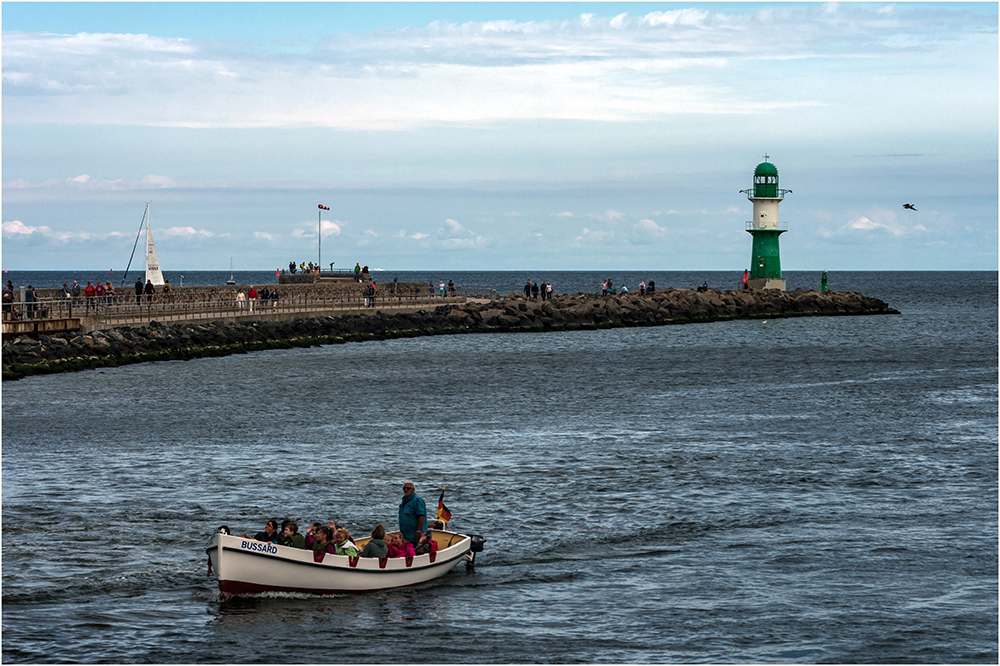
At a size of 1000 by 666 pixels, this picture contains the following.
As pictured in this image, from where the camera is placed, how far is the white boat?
16344mm

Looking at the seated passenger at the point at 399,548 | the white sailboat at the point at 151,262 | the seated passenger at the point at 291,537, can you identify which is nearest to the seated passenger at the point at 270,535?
the seated passenger at the point at 291,537

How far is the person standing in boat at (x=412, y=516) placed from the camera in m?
17.9

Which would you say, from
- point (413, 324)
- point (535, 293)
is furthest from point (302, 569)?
point (535, 293)

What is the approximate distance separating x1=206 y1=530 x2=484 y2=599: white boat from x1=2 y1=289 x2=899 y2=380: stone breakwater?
100 ft

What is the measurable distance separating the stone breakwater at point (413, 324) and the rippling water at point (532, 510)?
124 inches

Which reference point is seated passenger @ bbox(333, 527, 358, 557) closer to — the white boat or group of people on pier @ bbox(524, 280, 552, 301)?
the white boat

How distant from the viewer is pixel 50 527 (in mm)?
21000

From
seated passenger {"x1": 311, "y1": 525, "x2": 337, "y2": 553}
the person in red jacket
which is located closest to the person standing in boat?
seated passenger {"x1": 311, "y1": 525, "x2": 337, "y2": 553}

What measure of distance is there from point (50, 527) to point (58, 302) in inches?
1339

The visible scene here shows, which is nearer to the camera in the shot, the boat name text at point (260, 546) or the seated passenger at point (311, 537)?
the boat name text at point (260, 546)

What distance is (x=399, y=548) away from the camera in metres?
17.7

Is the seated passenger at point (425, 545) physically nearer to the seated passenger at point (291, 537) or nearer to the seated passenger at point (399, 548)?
the seated passenger at point (399, 548)

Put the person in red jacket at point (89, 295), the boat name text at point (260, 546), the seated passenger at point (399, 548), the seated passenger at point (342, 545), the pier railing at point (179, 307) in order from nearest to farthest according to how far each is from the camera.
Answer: the boat name text at point (260, 546)
the seated passenger at point (342, 545)
the seated passenger at point (399, 548)
the pier railing at point (179, 307)
the person in red jacket at point (89, 295)

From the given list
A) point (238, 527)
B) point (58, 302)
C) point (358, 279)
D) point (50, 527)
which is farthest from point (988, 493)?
point (358, 279)
